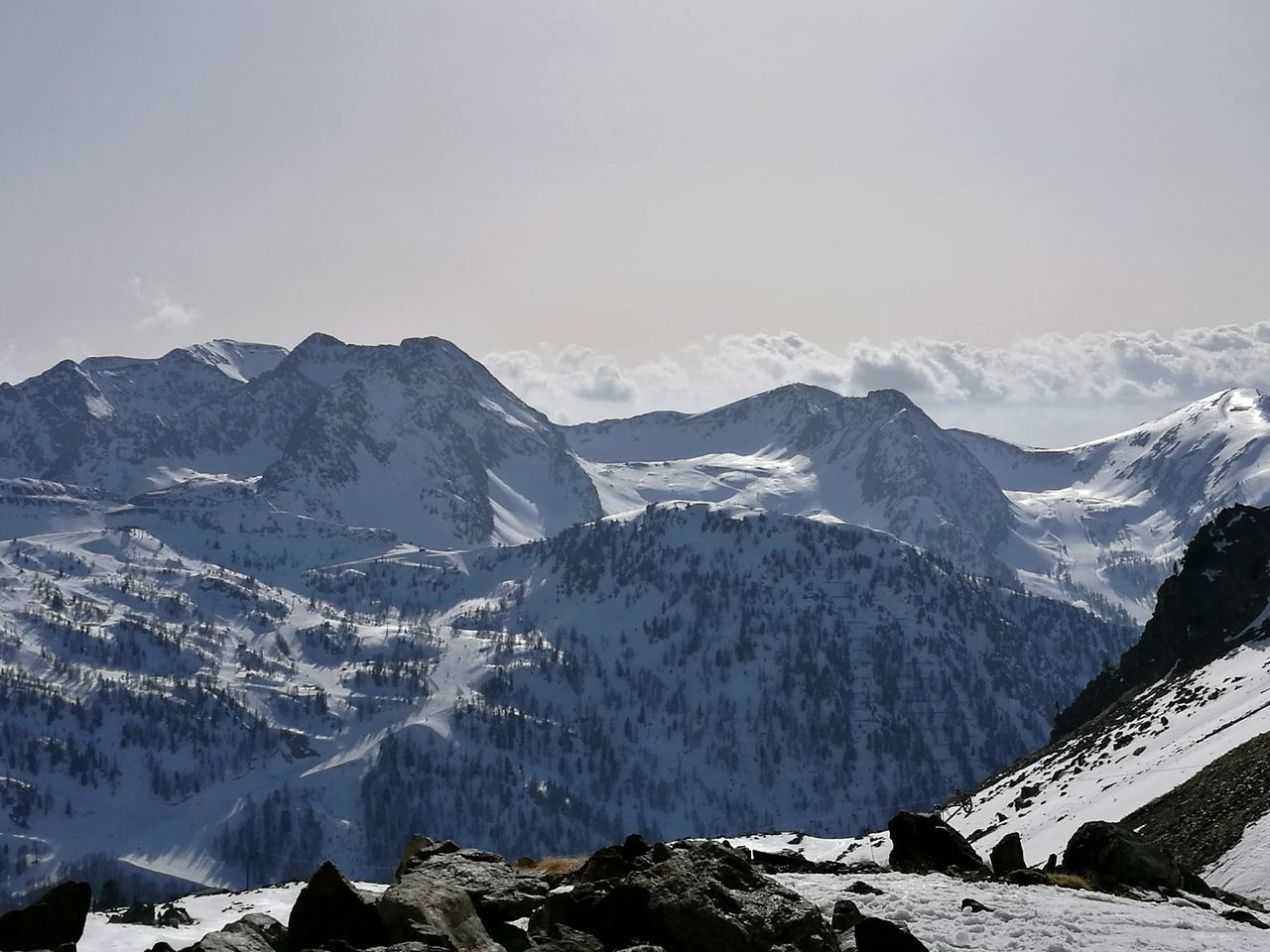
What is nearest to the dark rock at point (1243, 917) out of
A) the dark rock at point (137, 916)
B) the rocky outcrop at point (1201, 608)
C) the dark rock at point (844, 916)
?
the dark rock at point (844, 916)

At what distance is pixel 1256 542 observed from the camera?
11450 cm

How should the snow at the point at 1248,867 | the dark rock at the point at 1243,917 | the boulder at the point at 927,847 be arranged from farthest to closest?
the snow at the point at 1248,867 → the boulder at the point at 927,847 → the dark rock at the point at 1243,917

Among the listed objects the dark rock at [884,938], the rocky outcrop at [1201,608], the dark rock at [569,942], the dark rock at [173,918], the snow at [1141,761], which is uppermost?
the rocky outcrop at [1201,608]

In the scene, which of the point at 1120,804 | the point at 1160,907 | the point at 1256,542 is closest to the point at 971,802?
the point at 1120,804

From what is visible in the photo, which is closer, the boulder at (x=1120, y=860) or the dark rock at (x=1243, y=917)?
the dark rock at (x=1243, y=917)

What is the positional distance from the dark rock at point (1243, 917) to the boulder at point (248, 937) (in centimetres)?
2032

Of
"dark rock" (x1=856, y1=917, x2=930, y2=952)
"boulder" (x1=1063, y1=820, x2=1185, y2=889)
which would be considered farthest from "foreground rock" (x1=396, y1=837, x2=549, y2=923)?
"boulder" (x1=1063, y1=820, x2=1185, y2=889)

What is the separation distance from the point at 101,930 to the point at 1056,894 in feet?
85.1

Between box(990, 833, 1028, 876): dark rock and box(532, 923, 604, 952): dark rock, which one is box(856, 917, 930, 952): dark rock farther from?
box(990, 833, 1028, 876): dark rock

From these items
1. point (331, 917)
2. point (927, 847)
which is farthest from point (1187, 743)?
point (331, 917)

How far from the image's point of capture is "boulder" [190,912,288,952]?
75.3 feet

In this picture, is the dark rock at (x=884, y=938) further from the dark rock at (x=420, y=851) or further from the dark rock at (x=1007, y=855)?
the dark rock at (x=420, y=851)

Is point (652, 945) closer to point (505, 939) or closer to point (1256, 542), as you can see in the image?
point (505, 939)

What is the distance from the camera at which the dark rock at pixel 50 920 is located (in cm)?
2589
